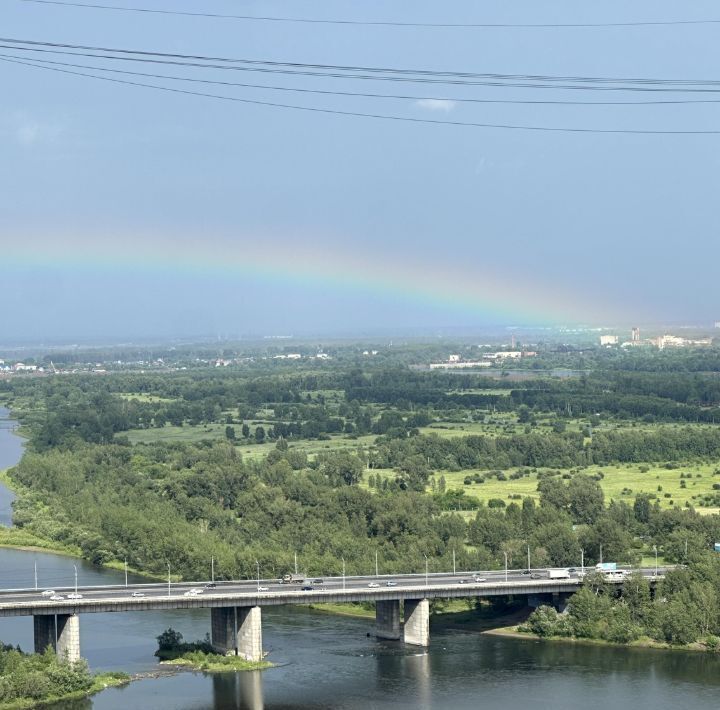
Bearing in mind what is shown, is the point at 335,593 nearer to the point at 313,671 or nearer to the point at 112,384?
the point at 313,671

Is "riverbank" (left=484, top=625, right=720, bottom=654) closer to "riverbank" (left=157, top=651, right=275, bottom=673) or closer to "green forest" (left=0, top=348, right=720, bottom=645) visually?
"green forest" (left=0, top=348, right=720, bottom=645)

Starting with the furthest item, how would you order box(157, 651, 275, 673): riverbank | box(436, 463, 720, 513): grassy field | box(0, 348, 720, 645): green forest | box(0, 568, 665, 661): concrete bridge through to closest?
box(436, 463, 720, 513): grassy field < box(0, 348, 720, 645): green forest < box(0, 568, 665, 661): concrete bridge < box(157, 651, 275, 673): riverbank

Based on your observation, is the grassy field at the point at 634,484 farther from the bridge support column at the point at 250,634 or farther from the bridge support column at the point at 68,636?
the bridge support column at the point at 68,636

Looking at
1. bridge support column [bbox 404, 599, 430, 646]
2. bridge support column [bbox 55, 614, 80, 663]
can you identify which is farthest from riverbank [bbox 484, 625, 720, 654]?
bridge support column [bbox 55, 614, 80, 663]

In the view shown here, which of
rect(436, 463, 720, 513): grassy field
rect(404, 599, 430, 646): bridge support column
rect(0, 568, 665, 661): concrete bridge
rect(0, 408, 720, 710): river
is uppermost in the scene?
rect(436, 463, 720, 513): grassy field

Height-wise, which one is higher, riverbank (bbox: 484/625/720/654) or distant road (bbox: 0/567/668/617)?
distant road (bbox: 0/567/668/617)

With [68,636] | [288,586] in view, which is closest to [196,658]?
[68,636]
